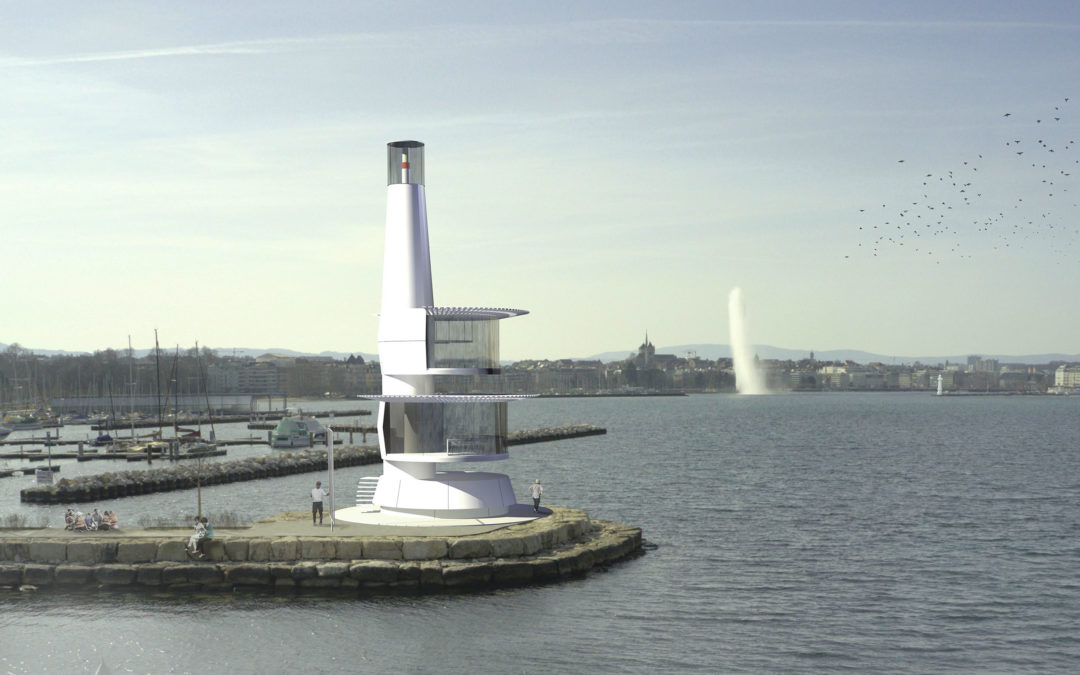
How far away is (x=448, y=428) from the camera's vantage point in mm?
38344

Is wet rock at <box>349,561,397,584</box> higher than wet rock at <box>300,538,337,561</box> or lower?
lower

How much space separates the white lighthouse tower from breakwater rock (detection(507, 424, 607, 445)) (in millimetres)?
75601

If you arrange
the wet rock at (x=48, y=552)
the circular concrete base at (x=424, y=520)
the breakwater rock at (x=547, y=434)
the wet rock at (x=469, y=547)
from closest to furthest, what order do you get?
the wet rock at (x=469, y=547), the wet rock at (x=48, y=552), the circular concrete base at (x=424, y=520), the breakwater rock at (x=547, y=434)

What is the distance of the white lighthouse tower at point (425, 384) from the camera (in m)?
38.1

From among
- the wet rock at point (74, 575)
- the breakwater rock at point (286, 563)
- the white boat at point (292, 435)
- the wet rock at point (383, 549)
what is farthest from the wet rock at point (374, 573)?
the white boat at point (292, 435)

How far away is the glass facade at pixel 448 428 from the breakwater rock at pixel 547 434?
2984 inches

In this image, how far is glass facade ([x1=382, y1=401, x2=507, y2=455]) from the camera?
126 ft

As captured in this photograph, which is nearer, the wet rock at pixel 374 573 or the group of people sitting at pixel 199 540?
the wet rock at pixel 374 573

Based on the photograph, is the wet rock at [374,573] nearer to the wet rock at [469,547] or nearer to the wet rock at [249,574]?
the wet rock at [469,547]

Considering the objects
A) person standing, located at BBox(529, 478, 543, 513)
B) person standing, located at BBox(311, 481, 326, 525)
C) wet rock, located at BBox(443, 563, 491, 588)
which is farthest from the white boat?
wet rock, located at BBox(443, 563, 491, 588)

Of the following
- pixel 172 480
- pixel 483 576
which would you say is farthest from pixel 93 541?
pixel 172 480

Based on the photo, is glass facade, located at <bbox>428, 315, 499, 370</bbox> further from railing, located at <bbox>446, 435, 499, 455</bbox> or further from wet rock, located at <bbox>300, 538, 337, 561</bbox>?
wet rock, located at <bbox>300, 538, 337, 561</bbox>

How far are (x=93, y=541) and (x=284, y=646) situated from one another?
10.4m

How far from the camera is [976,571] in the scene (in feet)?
129
